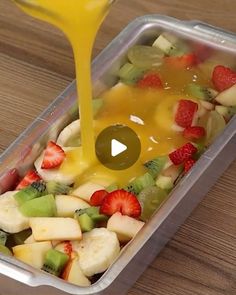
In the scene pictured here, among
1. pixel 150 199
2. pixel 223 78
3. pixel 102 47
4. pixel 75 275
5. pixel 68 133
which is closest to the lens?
pixel 75 275

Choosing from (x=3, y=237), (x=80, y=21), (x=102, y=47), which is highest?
(x=80, y=21)

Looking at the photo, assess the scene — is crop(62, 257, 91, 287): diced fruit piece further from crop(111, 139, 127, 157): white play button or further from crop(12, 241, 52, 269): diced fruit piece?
crop(111, 139, 127, 157): white play button

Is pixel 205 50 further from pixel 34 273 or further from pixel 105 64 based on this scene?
pixel 34 273

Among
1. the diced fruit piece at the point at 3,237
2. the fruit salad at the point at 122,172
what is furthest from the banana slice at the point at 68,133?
the diced fruit piece at the point at 3,237

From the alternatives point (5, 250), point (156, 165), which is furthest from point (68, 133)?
point (5, 250)

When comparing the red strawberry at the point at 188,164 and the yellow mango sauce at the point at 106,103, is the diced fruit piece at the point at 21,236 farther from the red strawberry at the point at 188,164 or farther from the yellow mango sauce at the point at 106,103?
the red strawberry at the point at 188,164

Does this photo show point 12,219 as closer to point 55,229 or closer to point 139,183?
point 55,229
